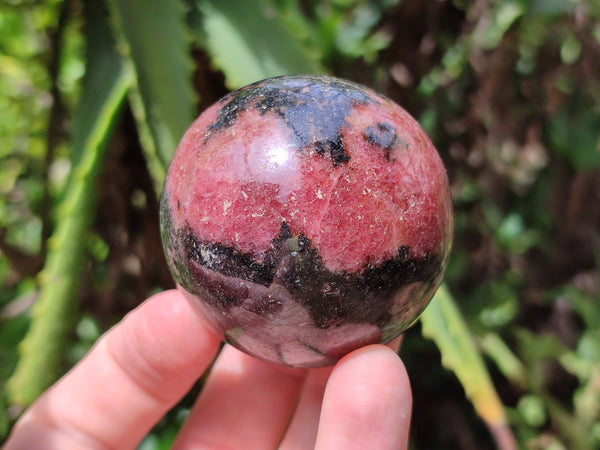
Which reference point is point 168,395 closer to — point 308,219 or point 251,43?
point 308,219

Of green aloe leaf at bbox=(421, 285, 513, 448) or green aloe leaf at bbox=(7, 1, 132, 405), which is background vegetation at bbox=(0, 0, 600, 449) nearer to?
green aloe leaf at bbox=(7, 1, 132, 405)

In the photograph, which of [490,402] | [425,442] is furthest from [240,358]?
[425,442]

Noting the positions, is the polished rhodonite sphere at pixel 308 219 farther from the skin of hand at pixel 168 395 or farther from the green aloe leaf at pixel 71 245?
the green aloe leaf at pixel 71 245

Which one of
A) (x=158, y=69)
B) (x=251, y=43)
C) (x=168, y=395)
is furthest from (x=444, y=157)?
(x=168, y=395)

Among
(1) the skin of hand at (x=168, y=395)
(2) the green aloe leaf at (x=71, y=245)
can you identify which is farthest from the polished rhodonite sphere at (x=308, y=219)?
(2) the green aloe leaf at (x=71, y=245)

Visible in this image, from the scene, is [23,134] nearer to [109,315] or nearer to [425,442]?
[109,315]
